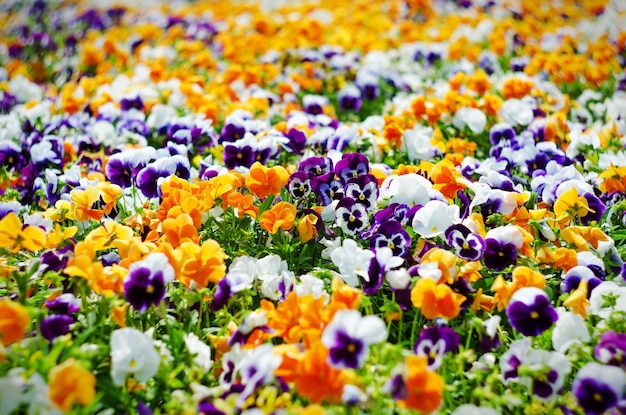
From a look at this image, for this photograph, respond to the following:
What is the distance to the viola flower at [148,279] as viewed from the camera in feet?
5.46

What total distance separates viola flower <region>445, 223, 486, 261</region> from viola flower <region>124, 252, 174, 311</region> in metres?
0.90

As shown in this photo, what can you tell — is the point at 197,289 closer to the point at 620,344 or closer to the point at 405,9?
the point at 620,344

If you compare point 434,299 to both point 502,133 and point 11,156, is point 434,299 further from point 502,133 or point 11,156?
point 11,156

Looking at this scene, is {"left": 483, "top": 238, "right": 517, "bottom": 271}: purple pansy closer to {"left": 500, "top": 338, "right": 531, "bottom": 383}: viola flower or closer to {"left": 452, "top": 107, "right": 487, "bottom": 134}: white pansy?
{"left": 500, "top": 338, "right": 531, "bottom": 383}: viola flower

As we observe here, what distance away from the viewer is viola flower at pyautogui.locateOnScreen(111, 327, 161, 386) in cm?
149

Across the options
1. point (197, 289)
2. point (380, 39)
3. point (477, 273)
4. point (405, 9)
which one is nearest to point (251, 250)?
point (197, 289)

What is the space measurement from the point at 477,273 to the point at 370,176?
54 cm

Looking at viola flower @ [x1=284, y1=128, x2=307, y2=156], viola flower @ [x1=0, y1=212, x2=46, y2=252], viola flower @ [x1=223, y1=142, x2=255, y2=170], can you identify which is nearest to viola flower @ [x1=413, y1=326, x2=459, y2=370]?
viola flower @ [x1=0, y1=212, x2=46, y2=252]

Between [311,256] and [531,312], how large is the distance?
2.75 feet

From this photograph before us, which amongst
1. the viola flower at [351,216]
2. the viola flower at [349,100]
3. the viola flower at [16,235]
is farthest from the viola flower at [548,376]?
the viola flower at [349,100]

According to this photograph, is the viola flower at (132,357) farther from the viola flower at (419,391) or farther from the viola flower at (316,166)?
the viola flower at (316,166)

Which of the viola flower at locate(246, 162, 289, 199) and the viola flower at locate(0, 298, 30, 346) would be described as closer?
the viola flower at locate(0, 298, 30, 346)

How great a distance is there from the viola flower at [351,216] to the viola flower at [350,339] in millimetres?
757

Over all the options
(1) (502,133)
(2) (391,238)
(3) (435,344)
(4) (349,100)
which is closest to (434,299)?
(3) (435,344)
